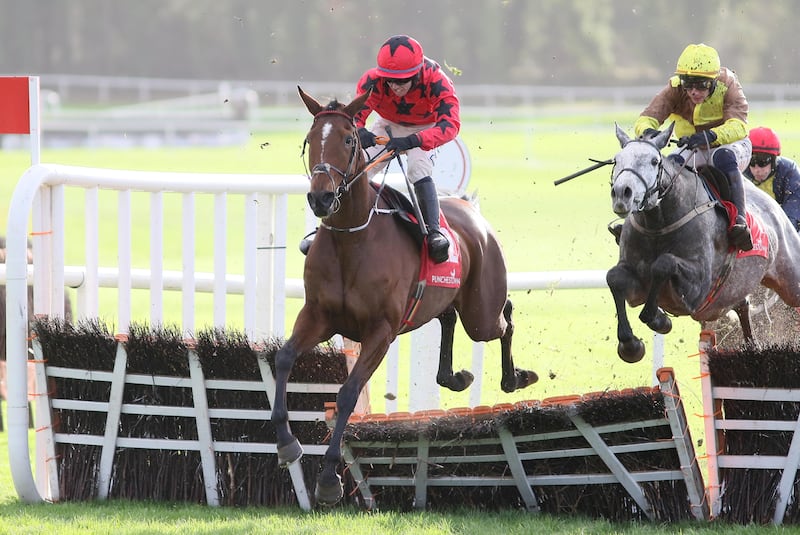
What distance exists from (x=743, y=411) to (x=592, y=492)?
79 cm

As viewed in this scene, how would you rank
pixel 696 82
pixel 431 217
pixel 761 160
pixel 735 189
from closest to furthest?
1. pixel 431 217
2. pixel 696 82
3. pixel 735 189
4. pixel 761 160

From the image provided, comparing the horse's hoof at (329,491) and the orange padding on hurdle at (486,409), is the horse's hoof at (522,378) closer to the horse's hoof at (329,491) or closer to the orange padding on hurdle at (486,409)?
the orange padding on hurdle at (486,409)

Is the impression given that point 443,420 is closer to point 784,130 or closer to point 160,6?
point 784,130

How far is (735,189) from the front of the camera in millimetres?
6641

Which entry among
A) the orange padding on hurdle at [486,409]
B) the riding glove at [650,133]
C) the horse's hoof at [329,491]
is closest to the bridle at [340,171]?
the orange padding on hurdle at [486,409]

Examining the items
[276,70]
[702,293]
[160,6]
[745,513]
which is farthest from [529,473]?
[160,6]

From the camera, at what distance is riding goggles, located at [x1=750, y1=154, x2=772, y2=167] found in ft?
25.0

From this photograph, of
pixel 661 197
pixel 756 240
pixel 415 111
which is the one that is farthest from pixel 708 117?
pixel 415 111

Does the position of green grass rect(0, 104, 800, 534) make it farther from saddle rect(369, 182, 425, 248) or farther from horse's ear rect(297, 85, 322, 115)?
saddle rect(369, 182, 425, 248)

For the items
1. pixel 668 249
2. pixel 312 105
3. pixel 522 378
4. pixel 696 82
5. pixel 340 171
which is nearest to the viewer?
pixel 340 171

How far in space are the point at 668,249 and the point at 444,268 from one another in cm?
138

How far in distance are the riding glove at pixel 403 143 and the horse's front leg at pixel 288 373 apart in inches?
36.0

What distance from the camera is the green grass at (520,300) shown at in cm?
520

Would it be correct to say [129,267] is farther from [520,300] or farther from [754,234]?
[520,300]
